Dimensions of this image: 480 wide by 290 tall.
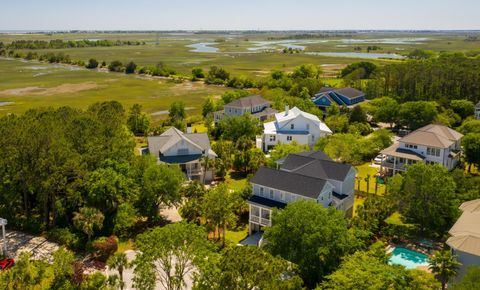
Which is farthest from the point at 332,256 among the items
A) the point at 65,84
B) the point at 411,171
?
the point at 65,84

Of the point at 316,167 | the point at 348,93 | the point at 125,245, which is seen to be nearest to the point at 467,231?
the point at 316,167

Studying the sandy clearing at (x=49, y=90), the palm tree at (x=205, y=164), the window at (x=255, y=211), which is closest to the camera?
the window at (x=255, y=211)

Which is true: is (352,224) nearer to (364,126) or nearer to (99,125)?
(99,125)

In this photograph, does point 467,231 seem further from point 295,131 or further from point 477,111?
point 477,111

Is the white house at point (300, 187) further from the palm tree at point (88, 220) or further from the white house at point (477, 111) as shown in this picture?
the white house at point (477, 111)

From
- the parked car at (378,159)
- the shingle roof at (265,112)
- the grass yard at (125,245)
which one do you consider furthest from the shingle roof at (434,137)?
the grass yard at (125,245)

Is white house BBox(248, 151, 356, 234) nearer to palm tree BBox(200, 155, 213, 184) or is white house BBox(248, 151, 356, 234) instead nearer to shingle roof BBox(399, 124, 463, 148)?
palm tree BBox(200, 155, 213, 184)

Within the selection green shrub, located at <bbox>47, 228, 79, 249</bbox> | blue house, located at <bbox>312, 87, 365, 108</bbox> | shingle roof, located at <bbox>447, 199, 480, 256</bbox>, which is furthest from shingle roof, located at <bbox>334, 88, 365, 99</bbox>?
green shrub, located at <bbox>47, 228, 79, 249</bbox>
